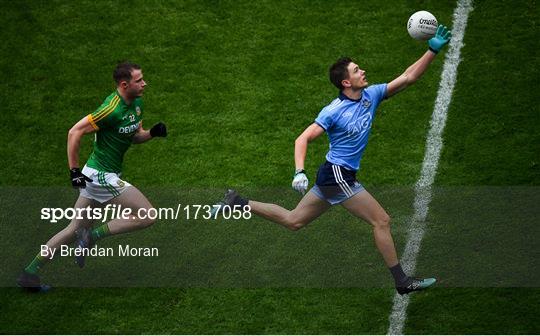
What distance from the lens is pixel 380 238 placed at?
1122cm

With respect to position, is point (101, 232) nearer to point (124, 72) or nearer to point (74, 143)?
point (74, 143)

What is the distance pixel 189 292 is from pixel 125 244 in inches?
51.0

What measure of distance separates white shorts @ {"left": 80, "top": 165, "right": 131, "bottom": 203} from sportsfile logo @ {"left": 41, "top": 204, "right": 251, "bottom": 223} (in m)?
0.17

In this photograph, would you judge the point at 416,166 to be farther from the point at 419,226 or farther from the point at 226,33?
the point at 226,33

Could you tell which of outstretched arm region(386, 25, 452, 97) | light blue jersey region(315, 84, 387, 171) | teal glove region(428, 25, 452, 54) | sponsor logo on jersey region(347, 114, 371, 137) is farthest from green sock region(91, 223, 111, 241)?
teal glove region(428, 25, 452, 54)

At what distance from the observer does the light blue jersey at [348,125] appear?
11.2m

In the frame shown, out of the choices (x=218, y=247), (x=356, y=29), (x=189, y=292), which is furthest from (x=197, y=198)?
(x=356, y=29)

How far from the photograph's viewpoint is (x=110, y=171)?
464 inches

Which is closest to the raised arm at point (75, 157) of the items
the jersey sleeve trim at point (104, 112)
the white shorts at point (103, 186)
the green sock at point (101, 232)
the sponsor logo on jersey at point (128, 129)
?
the jersey sleeve trim at point (104, 112)

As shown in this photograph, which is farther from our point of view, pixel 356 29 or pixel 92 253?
pixel 356 29

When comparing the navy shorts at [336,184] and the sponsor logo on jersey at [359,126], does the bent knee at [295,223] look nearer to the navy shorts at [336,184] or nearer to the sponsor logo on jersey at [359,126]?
the navy shorts at [336,184]

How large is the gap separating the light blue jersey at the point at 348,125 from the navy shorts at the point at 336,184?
74 millimetres

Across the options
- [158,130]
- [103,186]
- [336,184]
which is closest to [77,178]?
[103,186]

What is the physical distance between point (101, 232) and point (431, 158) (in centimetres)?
437
